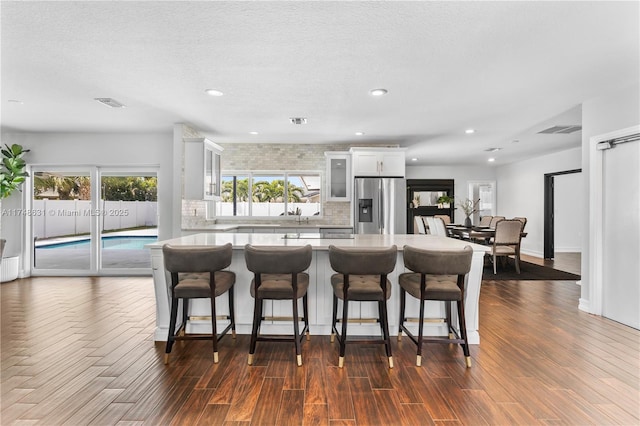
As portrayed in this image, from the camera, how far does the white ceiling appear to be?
2213mm

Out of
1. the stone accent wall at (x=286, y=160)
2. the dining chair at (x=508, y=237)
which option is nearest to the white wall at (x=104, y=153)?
the stone accent wall at (x=286, y=160)

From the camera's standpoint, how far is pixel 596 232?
387cm

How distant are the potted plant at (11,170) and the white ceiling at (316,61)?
2.20ft

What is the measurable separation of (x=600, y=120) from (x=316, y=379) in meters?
4.17

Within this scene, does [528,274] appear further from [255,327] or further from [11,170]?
[11,170]

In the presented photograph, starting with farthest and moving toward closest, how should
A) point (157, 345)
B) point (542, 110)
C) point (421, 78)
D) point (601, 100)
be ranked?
point (542, 110), point (601, 100), point (421, 78), point (157, 345)

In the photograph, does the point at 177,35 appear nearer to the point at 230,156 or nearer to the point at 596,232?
the point at 230,156

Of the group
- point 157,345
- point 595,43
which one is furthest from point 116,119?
point 595,43

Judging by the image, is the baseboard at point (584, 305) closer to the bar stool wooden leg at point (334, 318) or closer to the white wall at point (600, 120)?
the white wall at point (600, 120)

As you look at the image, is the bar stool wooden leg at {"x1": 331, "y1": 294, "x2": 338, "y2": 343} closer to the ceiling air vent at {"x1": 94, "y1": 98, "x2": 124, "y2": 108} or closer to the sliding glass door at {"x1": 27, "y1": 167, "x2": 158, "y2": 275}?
the ceiling air vent at {"x1": 94, "y1": 98, "x2": 124, "y2": 108}

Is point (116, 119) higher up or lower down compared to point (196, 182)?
higher up

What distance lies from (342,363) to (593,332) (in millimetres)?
2646

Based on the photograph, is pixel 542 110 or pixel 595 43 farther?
pixel 542 110

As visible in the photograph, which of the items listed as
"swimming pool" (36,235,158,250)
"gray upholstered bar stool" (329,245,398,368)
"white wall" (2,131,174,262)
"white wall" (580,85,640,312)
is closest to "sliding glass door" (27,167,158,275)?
"swimming pool" (36,235,158,250)
